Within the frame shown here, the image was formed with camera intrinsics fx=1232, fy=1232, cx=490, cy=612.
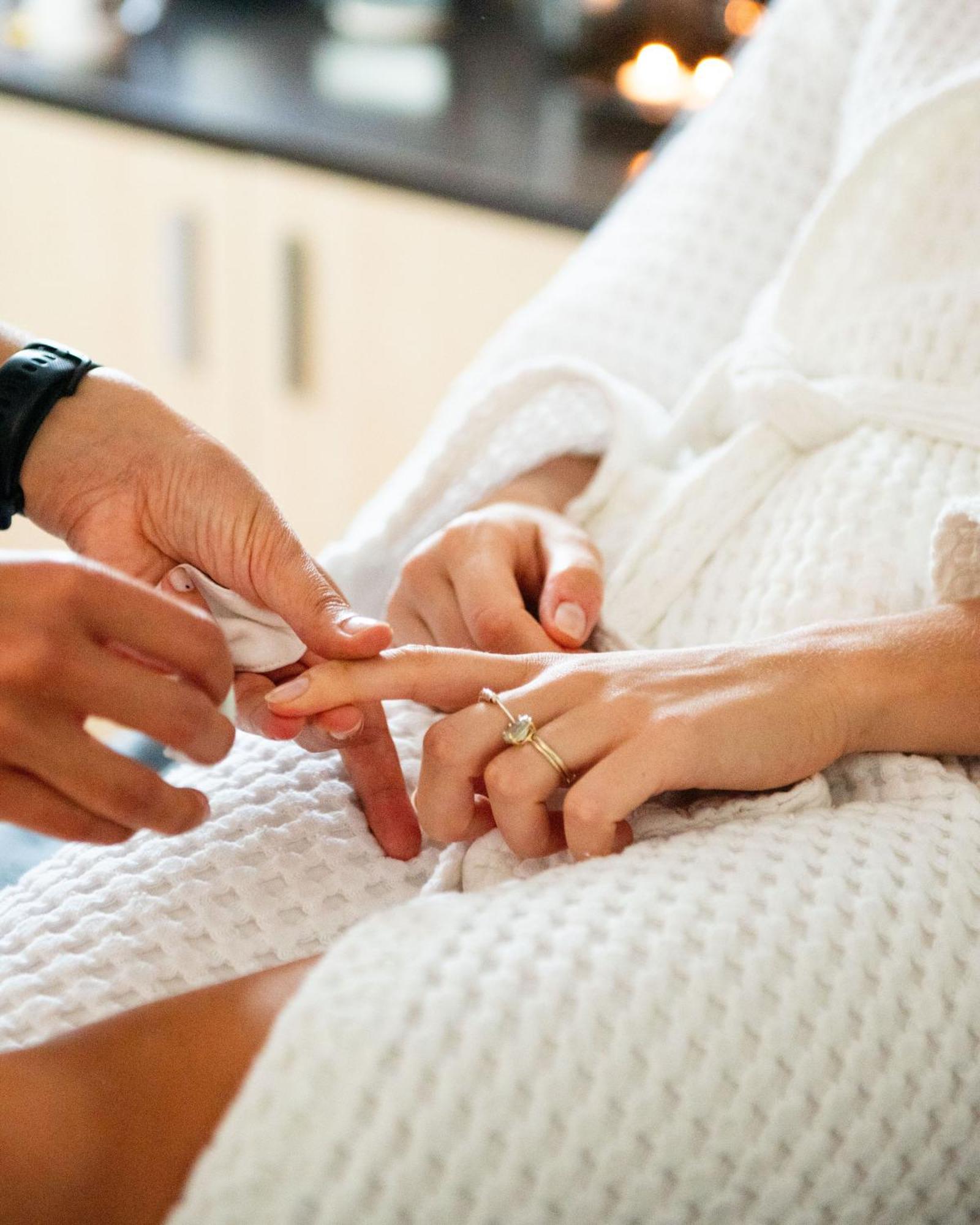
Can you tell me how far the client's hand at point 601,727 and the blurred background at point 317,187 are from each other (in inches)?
38.9

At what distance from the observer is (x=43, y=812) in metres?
0.53

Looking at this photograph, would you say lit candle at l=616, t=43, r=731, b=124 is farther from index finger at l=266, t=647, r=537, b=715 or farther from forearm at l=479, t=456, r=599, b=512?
index finger at l=266, t=647, r=537, b=715

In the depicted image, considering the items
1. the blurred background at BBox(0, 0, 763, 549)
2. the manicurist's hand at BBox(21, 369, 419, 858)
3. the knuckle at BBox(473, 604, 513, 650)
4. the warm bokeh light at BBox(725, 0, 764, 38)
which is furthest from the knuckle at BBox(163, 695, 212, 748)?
the warm bokeh light at BBox(725, 0, 764, 38)

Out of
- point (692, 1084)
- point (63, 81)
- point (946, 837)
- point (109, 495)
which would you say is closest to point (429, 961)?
point (692, 1084)

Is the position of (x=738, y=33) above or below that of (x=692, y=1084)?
above

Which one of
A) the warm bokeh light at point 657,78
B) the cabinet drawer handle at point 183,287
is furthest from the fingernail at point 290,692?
the warm bokeh light at point 657,78

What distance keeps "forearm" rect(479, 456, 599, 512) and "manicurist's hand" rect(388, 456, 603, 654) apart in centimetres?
2

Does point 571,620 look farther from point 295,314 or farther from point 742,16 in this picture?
point 742,16

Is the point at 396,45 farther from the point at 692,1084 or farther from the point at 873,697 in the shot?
the point at 692,1084

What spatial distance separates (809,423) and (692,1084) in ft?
1.50

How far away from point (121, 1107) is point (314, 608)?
0.89ft

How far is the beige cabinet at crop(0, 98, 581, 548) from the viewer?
1.65m

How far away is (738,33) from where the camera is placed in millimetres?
1803

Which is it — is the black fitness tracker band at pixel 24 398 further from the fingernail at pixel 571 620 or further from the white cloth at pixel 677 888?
the fingernail at pixel 571 620
